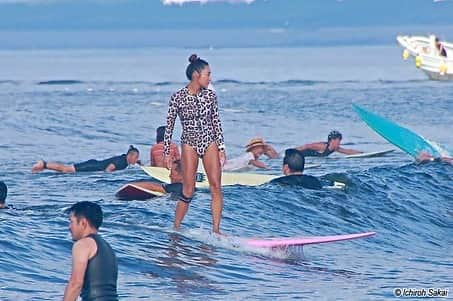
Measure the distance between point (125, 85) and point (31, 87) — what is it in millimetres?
3774

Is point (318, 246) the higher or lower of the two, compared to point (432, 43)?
lower

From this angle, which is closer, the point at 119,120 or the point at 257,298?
the point at 257,298

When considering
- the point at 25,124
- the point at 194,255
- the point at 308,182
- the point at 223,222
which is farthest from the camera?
the point at 25,124

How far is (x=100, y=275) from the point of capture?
1073 cm

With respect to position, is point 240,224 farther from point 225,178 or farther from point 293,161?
point 225,178

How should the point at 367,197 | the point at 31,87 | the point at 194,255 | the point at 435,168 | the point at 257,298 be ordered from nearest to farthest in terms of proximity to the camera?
1. the point at 257,298
2. the point at 194,255
3. the point at 367,197
4. the point at 435,168
5. the point at 31,87

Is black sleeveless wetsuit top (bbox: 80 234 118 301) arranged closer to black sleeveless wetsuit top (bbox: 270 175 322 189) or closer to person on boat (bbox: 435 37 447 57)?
black sleeveless wetsuit top (bbox: 270 175 322 189)

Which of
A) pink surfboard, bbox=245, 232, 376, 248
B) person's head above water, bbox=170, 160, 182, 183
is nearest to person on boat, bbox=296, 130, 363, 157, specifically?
person's head above water, bbox=170, 160, 182, 183

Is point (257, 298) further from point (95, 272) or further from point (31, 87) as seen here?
point (31, 87)

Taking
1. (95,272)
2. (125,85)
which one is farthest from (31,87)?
(95,272)

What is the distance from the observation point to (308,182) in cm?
1992

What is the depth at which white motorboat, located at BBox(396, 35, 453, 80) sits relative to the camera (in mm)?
57062

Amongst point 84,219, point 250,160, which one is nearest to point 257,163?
point 250,160

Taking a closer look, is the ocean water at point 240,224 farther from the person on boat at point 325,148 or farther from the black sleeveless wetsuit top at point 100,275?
the black sleeveless wetsuit top at point 100,275
